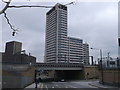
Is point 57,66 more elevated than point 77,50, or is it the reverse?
point 77,50

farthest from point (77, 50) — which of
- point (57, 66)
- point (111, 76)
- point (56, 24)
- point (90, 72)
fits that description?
point (56, 24)

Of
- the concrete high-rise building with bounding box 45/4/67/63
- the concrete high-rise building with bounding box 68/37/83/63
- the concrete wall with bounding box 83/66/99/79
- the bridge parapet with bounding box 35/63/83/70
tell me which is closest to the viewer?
the concrete high-rise building with bounding box 45/4/67/63

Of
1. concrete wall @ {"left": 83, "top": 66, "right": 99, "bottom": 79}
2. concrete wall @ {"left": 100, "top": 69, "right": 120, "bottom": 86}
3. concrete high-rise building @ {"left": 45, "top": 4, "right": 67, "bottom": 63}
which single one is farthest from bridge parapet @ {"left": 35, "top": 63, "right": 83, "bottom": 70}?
concrete wall @ {"left": 100, "top": 69, "right": 120, "bottom": 86}

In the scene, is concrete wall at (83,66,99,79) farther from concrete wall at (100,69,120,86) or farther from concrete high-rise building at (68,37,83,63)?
concrete wall at (100,69,120,86)

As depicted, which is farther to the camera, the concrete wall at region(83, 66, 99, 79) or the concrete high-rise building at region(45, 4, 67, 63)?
the concrete wall at region(83, 66, 99, 79)

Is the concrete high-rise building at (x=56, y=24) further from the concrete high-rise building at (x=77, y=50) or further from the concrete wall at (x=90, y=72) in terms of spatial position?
the concrete wall at (x=90, y=72)

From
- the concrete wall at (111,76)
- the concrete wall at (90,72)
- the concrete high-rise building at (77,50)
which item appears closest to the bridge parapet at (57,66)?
the concrete wall at (90,72)

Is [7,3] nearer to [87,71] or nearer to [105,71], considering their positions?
[105,71]

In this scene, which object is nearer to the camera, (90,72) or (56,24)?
(56,24)

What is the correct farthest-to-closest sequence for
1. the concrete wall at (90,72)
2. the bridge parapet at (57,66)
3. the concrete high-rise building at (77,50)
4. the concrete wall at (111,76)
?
the concrete high-rise building at (77,50), the concrete wall at (90,72), the bridge parapet at (57,66), the concrete wall at (111,76)

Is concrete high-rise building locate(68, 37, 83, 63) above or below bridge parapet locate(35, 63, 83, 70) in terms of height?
above

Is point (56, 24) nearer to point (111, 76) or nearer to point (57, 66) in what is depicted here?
point (111, 76)

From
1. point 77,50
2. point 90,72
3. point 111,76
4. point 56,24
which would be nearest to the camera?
point 56,24

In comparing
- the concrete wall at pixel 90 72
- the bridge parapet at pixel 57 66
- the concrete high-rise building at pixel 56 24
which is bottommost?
the concrete wall at pixel 90 72
